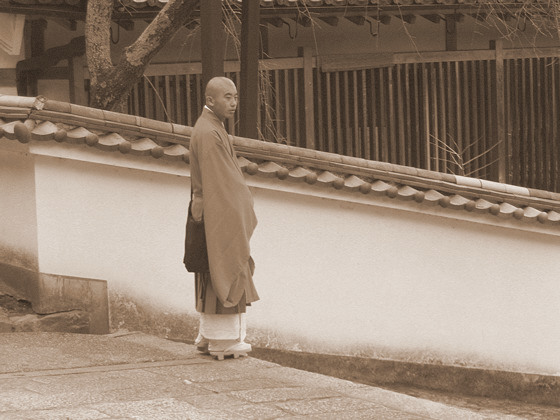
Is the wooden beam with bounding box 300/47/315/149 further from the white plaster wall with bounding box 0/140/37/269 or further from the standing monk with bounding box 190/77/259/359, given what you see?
the standing monk with bounding box 190/77/259/359

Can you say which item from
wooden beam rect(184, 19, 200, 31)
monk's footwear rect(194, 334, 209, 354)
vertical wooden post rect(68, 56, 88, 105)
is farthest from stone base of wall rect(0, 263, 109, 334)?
A: wooden beam rect(184, 19, 200, 31)

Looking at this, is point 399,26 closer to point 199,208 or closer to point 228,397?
point 199,208

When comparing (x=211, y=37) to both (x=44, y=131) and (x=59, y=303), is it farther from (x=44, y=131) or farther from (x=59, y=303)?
(x=59, y=303)

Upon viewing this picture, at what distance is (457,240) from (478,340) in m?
0.96

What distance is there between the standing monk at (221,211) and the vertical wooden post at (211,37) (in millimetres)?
1647

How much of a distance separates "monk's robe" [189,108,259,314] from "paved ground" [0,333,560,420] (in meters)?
0.55

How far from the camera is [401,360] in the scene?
30.0 ft

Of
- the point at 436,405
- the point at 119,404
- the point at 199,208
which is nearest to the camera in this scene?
the point at 119,404

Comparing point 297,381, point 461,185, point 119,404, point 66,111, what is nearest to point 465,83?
point 461,185

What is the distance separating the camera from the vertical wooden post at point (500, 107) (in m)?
12.3

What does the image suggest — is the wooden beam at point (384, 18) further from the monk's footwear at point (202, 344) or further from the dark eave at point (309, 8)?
the monk's footwear at point (202, 344)

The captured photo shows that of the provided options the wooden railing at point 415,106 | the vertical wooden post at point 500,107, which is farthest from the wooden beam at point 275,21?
the vertical wooden post at point 500,107

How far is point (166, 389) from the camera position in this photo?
593 centimetres

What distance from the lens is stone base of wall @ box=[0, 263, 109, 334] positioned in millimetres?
7727
